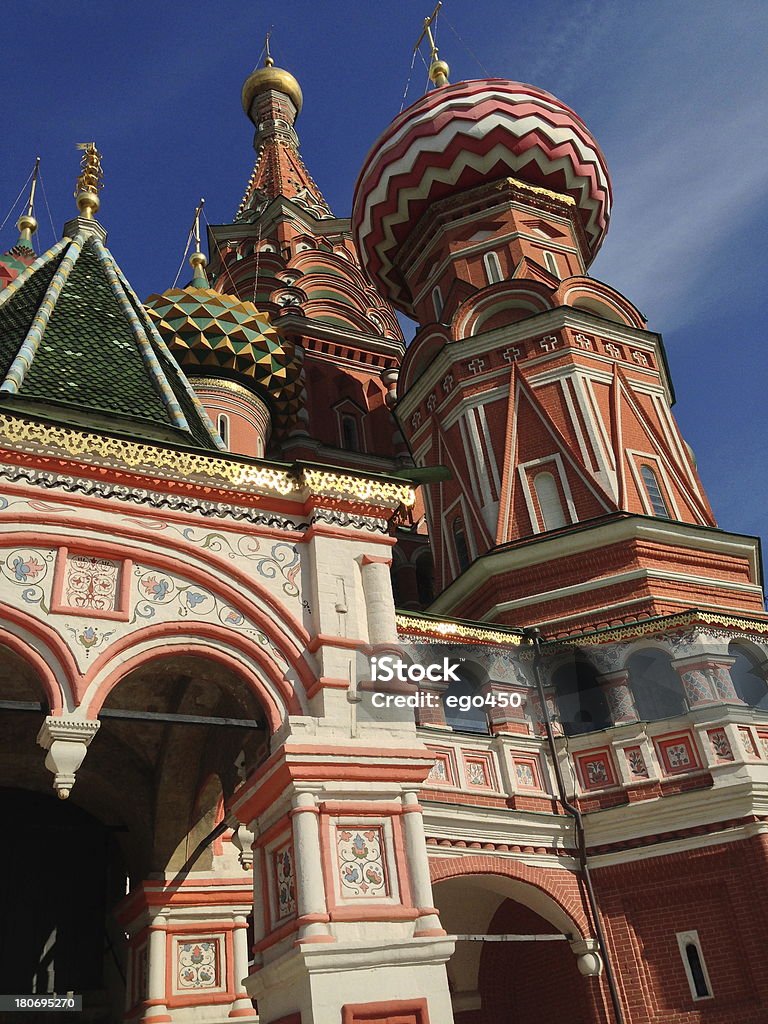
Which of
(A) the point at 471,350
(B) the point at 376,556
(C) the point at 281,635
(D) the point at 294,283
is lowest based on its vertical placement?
(C) the point at 281,635

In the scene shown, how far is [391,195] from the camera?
17.1 metres

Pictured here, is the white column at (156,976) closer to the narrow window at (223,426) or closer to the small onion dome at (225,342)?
the narrow window at (223,426)

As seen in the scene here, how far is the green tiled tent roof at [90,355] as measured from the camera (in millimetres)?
7238

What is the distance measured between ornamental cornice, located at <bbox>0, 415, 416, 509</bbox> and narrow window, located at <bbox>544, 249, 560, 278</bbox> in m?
9.93

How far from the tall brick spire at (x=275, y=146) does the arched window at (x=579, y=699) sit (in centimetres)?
1681

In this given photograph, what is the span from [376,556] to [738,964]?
535 cm

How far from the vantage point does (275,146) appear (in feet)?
93.1

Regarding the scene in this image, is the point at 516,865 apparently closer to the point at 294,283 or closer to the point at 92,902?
the point at 92,902

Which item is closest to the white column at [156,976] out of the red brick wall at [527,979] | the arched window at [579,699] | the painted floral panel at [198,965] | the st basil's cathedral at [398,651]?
the st basil's cathedral at [398,651]

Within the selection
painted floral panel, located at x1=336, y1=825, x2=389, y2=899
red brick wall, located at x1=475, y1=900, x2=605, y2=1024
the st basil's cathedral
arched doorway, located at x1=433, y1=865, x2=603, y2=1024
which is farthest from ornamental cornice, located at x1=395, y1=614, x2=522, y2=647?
painted floral panel, located at x1=336, y1=825, x2=389, y2=899

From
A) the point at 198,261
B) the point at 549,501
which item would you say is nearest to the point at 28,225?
the point at 198,261

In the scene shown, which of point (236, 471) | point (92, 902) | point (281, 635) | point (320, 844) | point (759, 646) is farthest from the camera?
point (759, 646)

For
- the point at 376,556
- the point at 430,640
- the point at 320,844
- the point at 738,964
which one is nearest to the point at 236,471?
the point at 376,556

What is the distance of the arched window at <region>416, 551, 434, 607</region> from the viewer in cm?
1650
